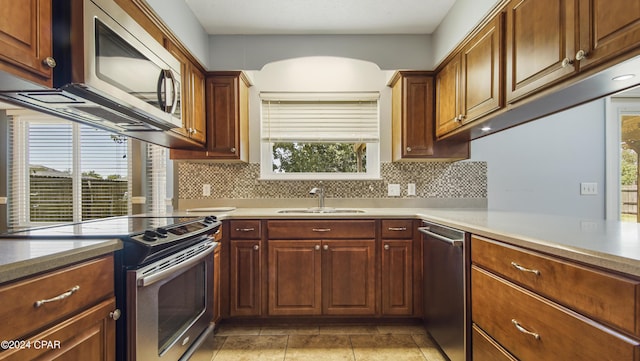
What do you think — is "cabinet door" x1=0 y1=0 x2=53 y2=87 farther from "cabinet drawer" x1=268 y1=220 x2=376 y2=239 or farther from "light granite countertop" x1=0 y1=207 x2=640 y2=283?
"cabinet drawer" x1=268 y1=220 x2=376 y2=239

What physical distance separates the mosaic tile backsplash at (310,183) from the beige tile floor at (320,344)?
1.13 meters

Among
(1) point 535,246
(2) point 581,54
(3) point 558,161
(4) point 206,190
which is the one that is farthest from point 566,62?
(4) point 206,190

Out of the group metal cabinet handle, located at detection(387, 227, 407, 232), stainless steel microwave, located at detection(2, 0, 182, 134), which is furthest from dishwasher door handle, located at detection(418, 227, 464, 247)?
stainless steel microwave, located at detection(2, 0, 182, 134)

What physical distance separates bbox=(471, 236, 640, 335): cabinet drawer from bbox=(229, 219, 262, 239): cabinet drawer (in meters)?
1.58

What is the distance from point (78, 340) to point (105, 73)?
1004mm

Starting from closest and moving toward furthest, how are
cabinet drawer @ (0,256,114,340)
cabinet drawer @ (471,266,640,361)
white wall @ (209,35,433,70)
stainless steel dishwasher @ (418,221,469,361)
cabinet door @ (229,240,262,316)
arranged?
cabinet drawer @ (0,256,114,340) → cabinet drawer @ (471,266,640,361) → stainless steel dishwasher @ (418,221,469,361) → cabinet door @ (229,240,262,316) → white wall @ (209,35,433,70)

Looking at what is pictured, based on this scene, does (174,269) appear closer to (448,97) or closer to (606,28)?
(606,28)

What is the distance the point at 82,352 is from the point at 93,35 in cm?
115

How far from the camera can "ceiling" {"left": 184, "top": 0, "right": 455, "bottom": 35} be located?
2303 millimetres

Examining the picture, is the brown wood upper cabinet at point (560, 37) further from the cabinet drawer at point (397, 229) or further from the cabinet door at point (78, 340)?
the cabinet door at point (78, 340)

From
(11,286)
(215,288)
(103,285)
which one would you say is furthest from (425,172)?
(11,286)

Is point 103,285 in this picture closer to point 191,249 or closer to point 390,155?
point 191,249

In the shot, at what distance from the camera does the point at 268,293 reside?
2326mm

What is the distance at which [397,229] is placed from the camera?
2.35 m
